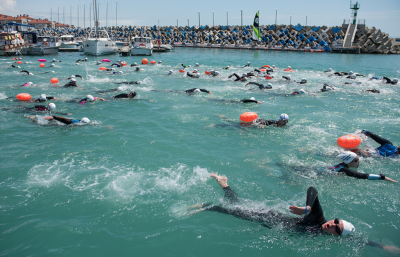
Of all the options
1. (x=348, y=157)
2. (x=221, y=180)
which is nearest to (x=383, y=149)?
(x=348, y=157)

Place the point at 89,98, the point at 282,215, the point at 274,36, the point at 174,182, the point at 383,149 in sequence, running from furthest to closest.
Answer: the point at 274,36, the point at 89,98, the point at 383,149, the point at 174,182, the point at 282,215

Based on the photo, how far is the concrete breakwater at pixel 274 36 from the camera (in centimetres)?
5781

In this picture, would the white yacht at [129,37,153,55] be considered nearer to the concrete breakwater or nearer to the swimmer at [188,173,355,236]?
the concrete breakwater

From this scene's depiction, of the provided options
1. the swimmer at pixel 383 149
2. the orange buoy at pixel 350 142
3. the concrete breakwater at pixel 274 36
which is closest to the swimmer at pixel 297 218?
the orange buoy at pixel 350 142

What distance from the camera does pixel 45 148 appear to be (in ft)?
28.8

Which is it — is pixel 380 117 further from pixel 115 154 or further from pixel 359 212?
pixel 115 154

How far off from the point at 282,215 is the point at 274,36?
7607cm

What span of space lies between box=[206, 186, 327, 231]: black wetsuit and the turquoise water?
0.58 ft

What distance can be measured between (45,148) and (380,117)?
16141mm

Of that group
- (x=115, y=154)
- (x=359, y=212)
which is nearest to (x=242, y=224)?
(x=359, y=212)

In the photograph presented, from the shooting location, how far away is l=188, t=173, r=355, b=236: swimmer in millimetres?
4746

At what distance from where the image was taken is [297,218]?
528cm

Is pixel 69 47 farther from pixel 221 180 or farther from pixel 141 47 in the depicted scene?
pixel 221 180

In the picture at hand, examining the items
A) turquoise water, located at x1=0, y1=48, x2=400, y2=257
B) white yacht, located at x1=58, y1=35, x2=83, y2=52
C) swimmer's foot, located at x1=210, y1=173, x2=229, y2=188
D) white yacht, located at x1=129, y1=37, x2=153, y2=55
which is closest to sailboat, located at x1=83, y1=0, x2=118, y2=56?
white yacht, located at x1=129, y1=37, x2=153, y2=55
